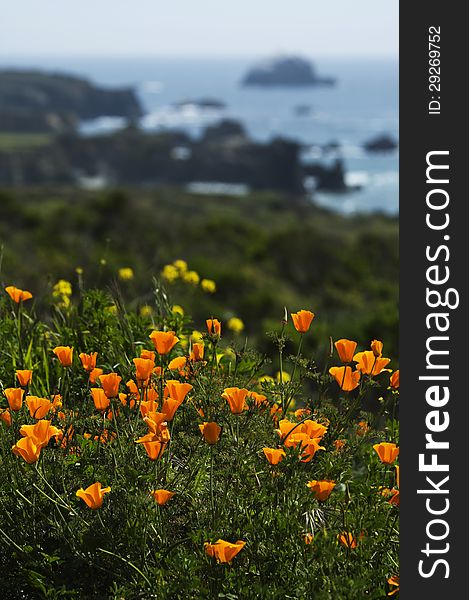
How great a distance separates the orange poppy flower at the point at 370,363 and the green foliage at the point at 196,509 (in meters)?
0.05

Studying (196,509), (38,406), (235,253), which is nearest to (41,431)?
(38,406)

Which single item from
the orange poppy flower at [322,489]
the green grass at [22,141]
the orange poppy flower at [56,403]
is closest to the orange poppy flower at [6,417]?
the orange poppy flower at [56,403]

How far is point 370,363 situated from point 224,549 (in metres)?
0.82

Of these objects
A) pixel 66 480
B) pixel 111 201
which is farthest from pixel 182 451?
pixel 111 201

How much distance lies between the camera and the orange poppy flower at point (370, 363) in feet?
8.33

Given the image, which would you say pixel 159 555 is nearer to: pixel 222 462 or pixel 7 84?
pixel 222 462

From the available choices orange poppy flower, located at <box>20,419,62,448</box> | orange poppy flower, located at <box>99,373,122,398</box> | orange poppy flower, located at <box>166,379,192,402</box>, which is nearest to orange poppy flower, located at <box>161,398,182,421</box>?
orange poppy flower, located at <box>166,379,192,402</box>

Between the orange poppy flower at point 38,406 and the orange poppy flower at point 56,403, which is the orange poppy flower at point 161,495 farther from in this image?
the orange poppy flower at point 56,403

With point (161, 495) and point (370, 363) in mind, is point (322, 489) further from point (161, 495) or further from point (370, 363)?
point (370, 363)

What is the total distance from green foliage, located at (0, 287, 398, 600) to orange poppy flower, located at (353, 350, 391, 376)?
0.17 ft

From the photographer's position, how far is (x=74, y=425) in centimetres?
249

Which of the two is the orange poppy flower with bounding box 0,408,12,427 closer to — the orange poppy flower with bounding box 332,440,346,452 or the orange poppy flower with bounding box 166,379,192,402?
the orange poppy flower with bounding box 166,379,192,402

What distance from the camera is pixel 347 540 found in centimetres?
210

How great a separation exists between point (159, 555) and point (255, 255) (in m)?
22.1
